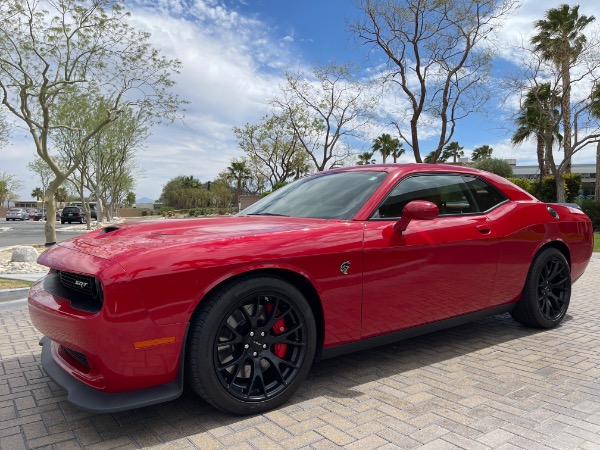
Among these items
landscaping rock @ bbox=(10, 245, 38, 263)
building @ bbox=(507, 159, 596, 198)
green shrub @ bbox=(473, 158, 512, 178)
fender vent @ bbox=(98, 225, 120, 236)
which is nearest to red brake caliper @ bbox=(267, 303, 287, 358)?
fender vent @ bbox=(98, 225, 120, 236)

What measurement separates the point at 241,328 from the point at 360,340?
912 millimetres

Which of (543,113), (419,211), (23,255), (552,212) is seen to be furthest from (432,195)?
(543,113)

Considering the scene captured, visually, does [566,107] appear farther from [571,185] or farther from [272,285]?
[272,285]

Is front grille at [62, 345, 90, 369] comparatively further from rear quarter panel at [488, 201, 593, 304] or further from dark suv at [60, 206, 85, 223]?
dark suv at [60, 206, 85, 223]

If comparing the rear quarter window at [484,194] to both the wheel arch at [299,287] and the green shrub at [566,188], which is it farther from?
the green shrub at [566,188]

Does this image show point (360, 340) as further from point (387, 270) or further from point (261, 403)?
point (261, 403)

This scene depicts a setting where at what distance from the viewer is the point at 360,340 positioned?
313 centimetres

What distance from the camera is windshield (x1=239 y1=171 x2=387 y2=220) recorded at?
3.35 m

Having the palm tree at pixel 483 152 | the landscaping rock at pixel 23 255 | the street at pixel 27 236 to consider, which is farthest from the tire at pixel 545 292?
the palm tree at pixel 483 152

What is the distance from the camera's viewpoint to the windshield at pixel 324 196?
3354mm

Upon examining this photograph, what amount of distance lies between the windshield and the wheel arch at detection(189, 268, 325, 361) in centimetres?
60

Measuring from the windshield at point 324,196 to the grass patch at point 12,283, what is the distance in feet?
16.8

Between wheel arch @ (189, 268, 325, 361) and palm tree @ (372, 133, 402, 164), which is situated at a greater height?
palm tree @ (372, 133, 402, 164)

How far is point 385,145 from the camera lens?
47.4 meters
